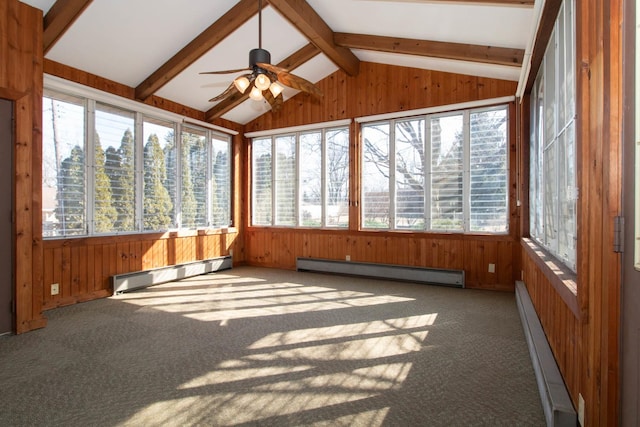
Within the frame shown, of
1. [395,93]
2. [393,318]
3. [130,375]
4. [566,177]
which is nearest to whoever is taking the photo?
[566,177]

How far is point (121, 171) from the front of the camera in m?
4.83

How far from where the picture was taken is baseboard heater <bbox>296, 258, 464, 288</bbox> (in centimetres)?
498

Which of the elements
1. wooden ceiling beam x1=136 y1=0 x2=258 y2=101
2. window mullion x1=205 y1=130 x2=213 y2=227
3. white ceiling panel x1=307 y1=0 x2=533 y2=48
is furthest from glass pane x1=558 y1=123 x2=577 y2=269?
window mullion x1=205 y1=130 x2=213 y2=227

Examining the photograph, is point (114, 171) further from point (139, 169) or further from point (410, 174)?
point (410, 174)

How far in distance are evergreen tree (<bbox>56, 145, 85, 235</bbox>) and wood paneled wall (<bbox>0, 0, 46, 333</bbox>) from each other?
865mm

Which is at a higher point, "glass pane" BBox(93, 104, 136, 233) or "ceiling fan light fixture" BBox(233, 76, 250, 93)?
"ceiling fan light fixture" BBox(233, 76, 250, 93)

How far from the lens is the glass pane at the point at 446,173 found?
16.5 ft

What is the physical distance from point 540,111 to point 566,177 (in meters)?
1.48

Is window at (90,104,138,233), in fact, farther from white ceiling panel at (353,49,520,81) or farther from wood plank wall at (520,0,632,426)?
wood plank wall at (520,0,632,426)

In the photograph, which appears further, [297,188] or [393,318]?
[297,188]

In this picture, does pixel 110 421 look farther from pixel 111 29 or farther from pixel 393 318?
pixel 111 29

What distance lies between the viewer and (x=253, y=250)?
6949 mm

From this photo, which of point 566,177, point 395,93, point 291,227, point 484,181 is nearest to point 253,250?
point 291,227

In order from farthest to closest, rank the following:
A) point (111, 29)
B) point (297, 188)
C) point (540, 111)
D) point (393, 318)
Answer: point (297, 188), point (111, 29), point (393, 318), point (540, 111)
